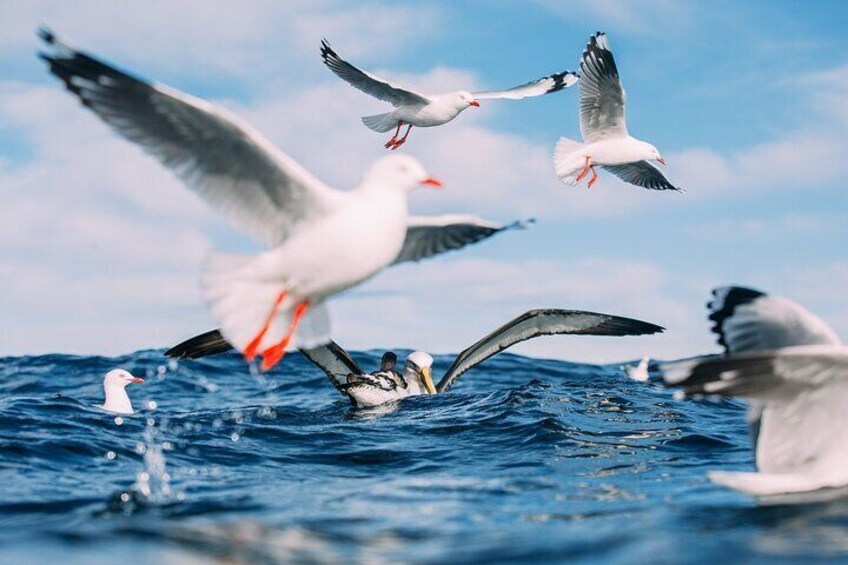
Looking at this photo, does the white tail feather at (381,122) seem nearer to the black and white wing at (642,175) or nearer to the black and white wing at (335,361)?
the black and white wing at (335,361)

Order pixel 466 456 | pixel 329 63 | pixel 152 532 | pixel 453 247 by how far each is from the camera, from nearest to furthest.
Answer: pixel 152 532
pixel 453 247
pixel 466 456
pixel 329 63

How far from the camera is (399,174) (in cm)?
711

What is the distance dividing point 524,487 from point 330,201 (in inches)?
143

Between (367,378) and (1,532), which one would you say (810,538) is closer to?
(1,532)

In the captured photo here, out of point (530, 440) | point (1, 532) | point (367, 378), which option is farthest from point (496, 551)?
point (367, 378)

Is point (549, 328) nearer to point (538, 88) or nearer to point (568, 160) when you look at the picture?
point (568, 160)

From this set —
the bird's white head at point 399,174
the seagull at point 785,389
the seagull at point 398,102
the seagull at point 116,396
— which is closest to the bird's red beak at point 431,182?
the bird's white head at point 399,174

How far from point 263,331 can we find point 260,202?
93cm

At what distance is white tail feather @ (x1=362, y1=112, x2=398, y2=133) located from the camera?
1477cm

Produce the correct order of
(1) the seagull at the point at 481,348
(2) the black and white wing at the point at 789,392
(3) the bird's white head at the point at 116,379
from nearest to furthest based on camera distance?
(2) the black and white wing at the point at 789,392
(1) the seagull at the point at 481,348
(3) the bird's white head at the point at 116,379

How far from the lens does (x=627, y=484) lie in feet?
31.1

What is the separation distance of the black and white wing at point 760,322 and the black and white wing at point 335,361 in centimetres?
792

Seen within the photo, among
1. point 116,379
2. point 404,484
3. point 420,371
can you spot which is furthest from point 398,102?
point 404,484

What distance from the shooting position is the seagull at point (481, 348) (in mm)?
14914
